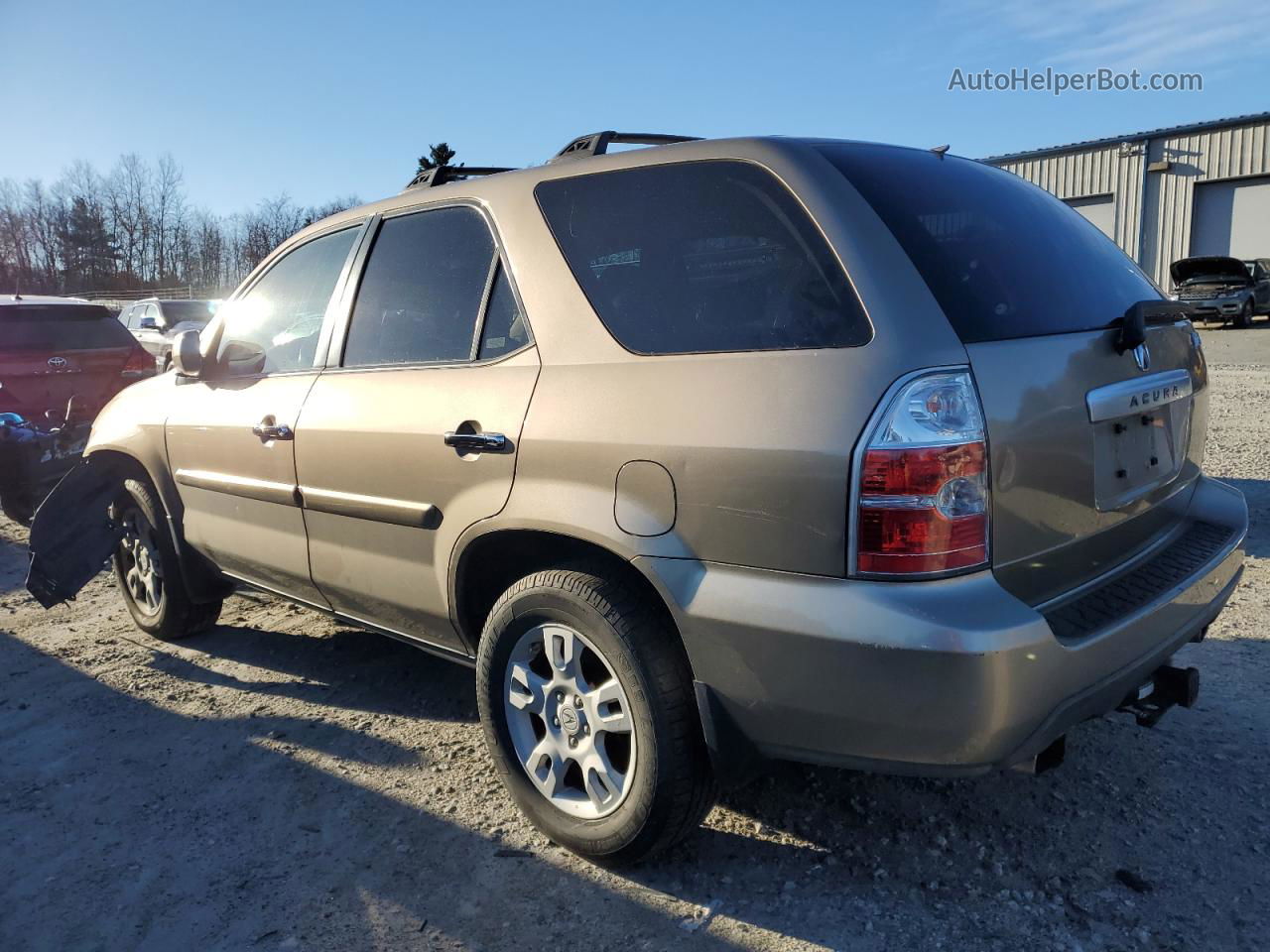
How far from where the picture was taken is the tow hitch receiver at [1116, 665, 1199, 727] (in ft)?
8.00

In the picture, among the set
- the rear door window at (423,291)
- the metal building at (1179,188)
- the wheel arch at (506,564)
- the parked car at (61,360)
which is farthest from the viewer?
→ the metal building at (1179,188)

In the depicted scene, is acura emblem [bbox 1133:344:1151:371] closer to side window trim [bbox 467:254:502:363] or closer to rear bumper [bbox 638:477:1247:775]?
rear bumper [bbox 638:477:1247:775]

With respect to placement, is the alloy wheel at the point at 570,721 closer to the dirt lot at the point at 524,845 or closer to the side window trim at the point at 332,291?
the dirt lot at the point at 524,845

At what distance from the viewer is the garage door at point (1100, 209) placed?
90.3 feet

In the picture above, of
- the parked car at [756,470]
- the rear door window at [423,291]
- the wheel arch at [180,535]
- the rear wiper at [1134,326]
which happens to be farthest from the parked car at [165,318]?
the rear wiper at [1134,326]

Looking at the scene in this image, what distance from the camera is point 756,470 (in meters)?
2.08

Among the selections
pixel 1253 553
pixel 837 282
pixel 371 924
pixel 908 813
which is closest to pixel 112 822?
pixel 371 924

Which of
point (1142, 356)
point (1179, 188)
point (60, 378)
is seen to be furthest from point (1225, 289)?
point (60, 378)

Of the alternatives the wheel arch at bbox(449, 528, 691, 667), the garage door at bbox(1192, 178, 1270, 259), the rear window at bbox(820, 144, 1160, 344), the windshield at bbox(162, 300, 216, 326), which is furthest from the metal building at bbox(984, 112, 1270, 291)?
the wheel arch at bbox(449, 528, 691, 667)

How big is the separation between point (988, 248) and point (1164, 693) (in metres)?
1.26

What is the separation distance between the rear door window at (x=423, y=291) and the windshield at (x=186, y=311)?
16.7 m

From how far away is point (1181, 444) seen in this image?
2.76 m

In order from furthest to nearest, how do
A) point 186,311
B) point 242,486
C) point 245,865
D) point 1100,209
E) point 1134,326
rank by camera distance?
point 1100,209, point 186,311, point 242,486, point 245,865, point 1134,326

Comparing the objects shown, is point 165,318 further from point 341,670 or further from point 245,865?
point 245,865
